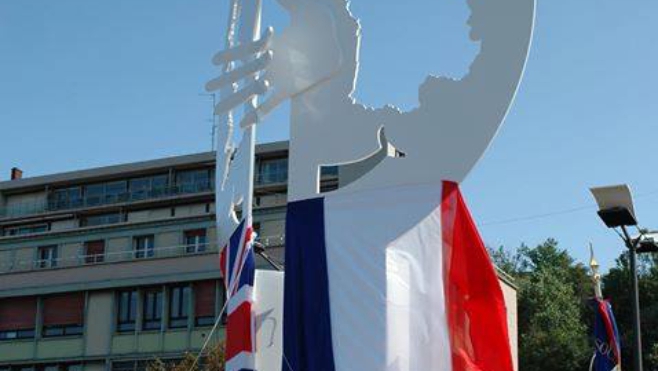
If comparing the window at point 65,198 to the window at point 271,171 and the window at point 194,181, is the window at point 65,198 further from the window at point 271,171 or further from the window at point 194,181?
the window at point 271,171

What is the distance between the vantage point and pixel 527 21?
18.3ft

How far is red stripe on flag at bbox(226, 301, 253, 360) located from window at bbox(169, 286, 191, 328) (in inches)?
1334

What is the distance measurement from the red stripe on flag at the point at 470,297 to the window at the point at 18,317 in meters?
39.7

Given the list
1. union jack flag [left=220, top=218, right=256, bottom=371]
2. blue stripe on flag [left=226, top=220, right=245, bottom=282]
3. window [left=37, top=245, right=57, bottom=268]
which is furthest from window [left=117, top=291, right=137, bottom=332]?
union jack flag [left=220, top=218, right=256, bottom=371]

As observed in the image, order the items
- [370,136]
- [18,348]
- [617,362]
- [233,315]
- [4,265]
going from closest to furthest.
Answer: [370,136] < [233,315] < [617,362] < [18,348] < [4,265]

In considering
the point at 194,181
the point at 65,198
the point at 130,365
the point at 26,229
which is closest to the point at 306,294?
the point at 130,365

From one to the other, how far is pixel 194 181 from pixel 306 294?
146 feet

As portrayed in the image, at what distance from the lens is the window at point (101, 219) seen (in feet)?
169

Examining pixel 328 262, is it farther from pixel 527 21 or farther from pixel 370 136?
pixel 527 21

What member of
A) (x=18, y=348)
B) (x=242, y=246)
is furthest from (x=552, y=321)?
(x=242, y=246)

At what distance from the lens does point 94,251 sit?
151ft

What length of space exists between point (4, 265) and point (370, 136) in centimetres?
4466

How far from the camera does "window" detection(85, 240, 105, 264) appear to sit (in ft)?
148

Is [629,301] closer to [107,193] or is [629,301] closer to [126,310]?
[126,310]
